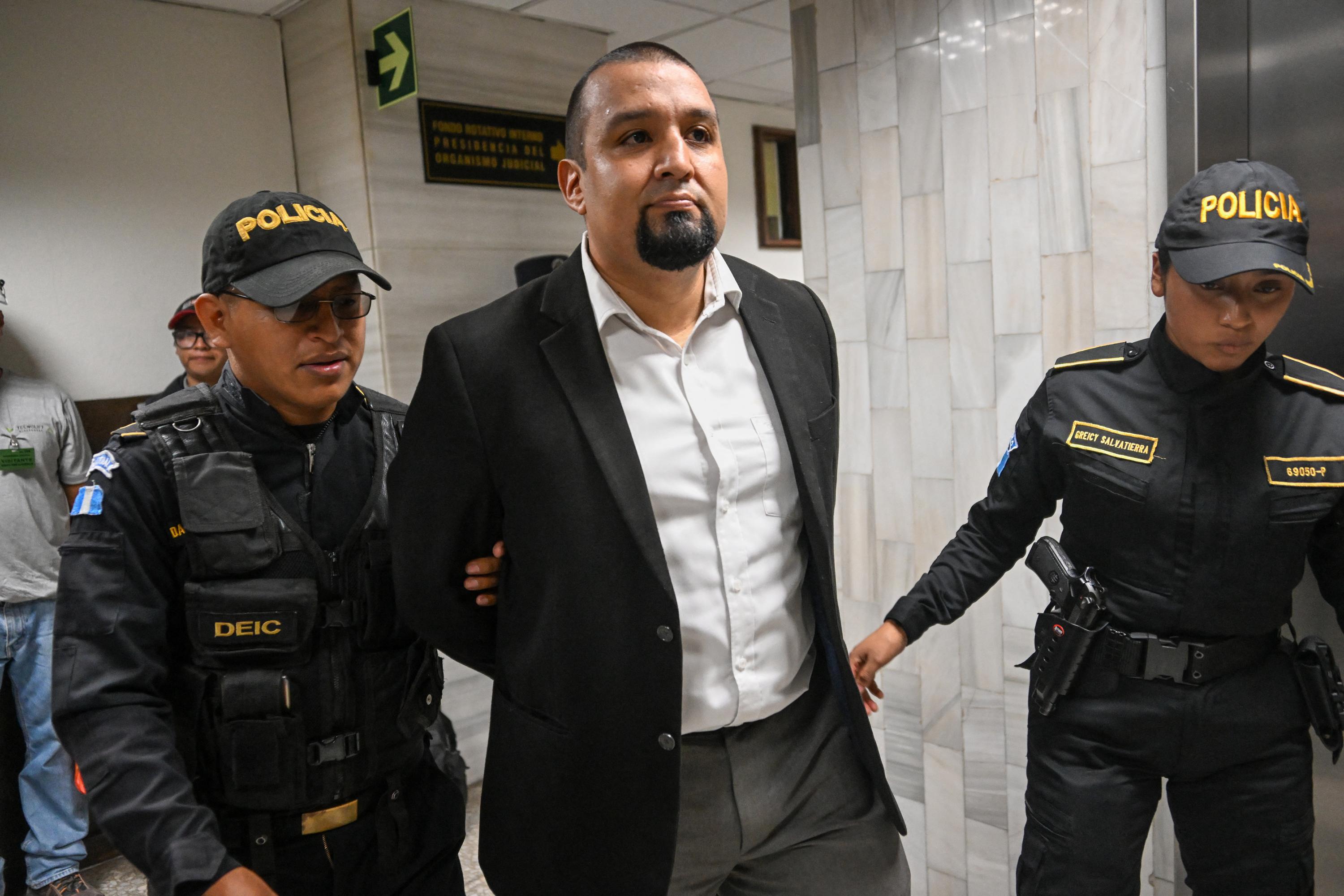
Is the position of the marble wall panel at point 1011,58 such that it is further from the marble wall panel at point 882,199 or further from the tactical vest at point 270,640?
the tactical vest at point 270,640

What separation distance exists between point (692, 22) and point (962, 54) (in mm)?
2013

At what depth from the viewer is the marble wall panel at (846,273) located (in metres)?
2.65

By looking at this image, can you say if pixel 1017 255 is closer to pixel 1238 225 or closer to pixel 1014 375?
pixel 1014 375

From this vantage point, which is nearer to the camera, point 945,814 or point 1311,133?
point 1311,133

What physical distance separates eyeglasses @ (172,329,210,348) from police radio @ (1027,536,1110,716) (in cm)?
299

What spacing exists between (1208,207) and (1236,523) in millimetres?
547

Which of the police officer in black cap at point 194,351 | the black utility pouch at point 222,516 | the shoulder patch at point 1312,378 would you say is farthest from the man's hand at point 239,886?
→ the police officer in black cap at point 194,351

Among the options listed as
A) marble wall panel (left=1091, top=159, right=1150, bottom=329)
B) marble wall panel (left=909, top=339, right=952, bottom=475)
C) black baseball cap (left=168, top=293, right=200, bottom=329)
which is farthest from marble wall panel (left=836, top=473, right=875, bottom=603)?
black baseball cap (left=168, top=293, right=200, bottom=329)

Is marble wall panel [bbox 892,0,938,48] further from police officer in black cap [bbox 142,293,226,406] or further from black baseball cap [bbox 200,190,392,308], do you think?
police officer in black cap [bbox 142,293,226,406]

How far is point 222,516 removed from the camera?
137cm

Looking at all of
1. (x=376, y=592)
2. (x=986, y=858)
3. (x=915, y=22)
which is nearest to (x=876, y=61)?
(x=915, y=22)

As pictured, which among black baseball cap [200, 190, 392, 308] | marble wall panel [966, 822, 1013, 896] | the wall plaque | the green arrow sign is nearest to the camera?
black baseball cap [200, 190, 392, 308]

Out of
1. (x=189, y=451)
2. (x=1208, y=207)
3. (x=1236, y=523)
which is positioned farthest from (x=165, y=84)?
(x=1236, y=523)

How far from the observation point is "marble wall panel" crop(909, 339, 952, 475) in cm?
250
